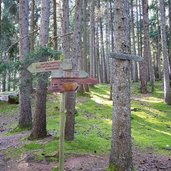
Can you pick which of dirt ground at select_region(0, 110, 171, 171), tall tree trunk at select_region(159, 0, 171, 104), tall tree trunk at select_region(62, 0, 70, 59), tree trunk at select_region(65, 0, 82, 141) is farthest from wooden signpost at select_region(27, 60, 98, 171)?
tall tree trunk at select_region(159, 0, 171, 104)

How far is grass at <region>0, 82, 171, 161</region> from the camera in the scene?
367 inches

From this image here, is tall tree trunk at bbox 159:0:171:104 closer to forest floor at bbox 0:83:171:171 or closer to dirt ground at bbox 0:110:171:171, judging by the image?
forest floor at bbox 0:83:171:171

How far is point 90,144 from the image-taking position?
9680 mm

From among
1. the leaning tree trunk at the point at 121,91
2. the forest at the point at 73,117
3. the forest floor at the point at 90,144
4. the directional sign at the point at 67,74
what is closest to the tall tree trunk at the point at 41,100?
the forest at the point at 73,117

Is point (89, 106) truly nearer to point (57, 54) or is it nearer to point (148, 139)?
→ point (148, 139)

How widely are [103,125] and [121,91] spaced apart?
22.4 feet

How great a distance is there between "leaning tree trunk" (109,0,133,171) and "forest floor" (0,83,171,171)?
2.84 ft

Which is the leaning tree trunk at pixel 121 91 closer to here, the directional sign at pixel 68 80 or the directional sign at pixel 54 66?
the directional sign at pixel 68 80

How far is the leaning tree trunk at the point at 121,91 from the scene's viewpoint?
22.6 feet

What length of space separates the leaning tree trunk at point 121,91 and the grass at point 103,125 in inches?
78.6

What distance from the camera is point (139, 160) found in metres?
8.59

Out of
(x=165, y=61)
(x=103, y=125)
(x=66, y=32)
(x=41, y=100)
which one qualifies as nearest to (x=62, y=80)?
(x=66, y=32)

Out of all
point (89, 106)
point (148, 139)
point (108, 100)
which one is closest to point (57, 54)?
point (148, 139)

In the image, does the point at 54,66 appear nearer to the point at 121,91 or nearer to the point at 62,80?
the point at 62,80
